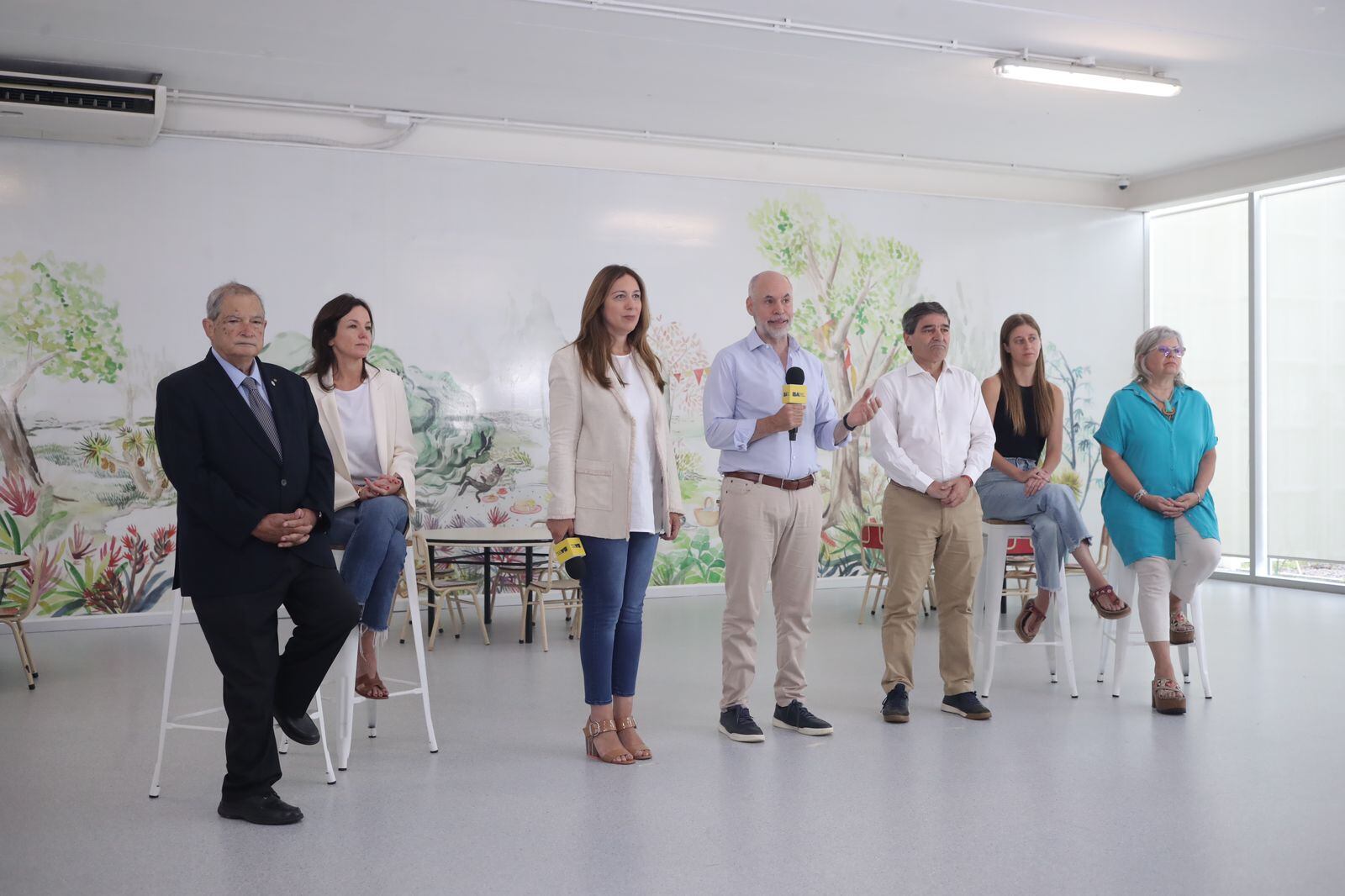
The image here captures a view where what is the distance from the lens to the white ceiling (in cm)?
654

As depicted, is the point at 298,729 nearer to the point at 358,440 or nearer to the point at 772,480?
the point at 358,440

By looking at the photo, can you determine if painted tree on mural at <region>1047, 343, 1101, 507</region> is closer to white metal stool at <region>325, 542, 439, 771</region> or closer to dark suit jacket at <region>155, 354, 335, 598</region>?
white metal stool at <region>325, 542, 439, 771</region>

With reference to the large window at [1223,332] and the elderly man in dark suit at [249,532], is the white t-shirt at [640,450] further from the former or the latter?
the large window at [1223,332]

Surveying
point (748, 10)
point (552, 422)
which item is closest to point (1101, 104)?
point (748, 10)

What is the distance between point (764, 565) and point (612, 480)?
2.53ft

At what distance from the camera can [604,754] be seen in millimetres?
4301

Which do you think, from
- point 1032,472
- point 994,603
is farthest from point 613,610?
point 1032,472

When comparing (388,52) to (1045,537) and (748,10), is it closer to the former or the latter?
(748,10)

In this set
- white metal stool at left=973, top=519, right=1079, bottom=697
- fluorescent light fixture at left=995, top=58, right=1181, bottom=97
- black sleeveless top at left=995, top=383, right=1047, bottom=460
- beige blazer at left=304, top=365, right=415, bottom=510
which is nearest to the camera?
beige blazer at left=304, top=365, right=415, bottom=510

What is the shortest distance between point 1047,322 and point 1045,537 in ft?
19.8

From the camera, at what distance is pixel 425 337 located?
8680 millimetres

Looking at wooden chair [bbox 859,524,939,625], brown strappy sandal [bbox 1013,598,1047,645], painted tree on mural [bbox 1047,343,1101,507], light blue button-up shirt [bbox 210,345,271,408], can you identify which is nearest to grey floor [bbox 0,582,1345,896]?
brown strappy sandal [bbox 1013,598,1047,645]

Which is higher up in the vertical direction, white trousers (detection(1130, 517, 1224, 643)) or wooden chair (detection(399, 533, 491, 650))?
white trousers (detection(1130, 517, 1224, 643))

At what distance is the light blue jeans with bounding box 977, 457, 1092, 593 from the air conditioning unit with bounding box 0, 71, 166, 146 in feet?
19.1
